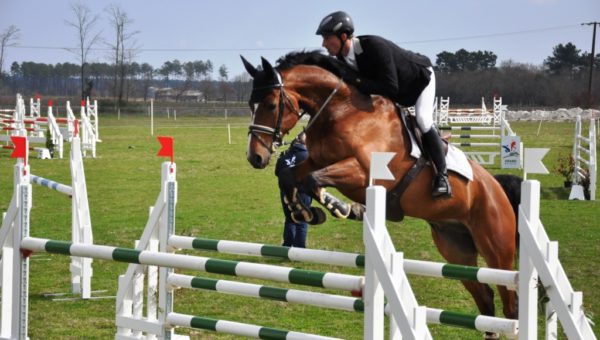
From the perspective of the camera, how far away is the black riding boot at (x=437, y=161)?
5461 millimetres

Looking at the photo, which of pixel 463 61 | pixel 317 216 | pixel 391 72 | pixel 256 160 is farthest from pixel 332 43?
pixel 463 61

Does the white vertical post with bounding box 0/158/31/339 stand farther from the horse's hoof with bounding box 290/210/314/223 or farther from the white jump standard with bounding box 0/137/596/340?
the horse's hoof with bounding box 290/210/314/223

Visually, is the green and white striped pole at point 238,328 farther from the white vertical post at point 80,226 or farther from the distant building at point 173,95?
the distant building at point 173,95

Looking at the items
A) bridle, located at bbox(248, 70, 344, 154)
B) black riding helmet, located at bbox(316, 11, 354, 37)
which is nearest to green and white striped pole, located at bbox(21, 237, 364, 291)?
bridle, located at bbox(248, 70, 344, 154)

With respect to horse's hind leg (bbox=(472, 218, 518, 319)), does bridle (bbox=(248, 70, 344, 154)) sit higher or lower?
higher

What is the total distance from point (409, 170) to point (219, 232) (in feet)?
19.3

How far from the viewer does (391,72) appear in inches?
213

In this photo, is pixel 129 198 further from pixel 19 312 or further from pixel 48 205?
pixel 19 312

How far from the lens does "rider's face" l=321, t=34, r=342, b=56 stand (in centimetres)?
550

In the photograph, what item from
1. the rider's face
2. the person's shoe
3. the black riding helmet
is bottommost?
the person's shoe

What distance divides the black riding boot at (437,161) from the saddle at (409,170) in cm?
4

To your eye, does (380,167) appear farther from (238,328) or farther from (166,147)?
(166,147)

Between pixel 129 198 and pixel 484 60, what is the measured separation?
212 ft

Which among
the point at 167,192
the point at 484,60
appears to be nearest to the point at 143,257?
the point at 167,192
